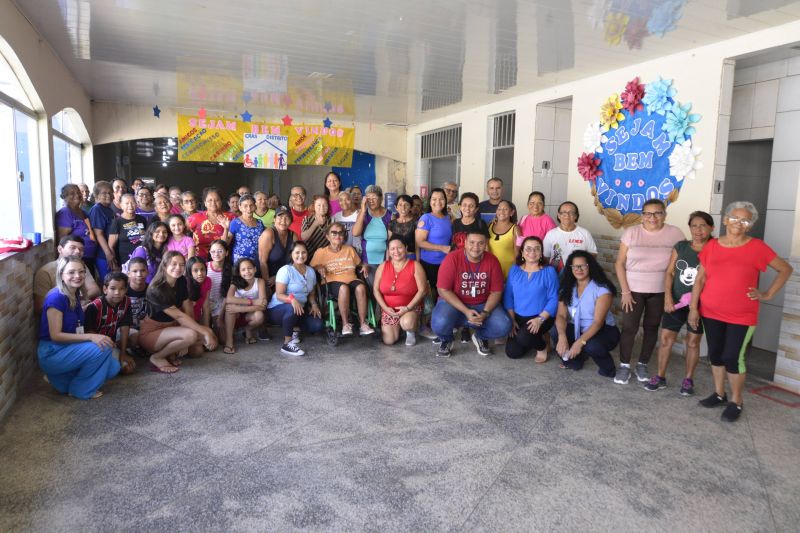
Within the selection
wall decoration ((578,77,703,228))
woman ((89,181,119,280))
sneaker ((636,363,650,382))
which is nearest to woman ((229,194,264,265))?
woman ((89,181,119,280))

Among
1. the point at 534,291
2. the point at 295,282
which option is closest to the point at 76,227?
the point at 295,282

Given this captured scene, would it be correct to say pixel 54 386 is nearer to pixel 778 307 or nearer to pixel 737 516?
pixel 737 516

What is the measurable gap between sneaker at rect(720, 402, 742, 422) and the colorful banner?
281 inches

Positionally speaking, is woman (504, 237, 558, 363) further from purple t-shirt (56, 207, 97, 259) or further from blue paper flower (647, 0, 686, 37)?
purple t-shirt (56, 207, 97, 259)

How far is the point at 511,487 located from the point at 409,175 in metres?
8.11

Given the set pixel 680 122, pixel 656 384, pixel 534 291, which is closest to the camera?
pixel 656 384

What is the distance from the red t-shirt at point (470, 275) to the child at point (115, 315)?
7.79 feet

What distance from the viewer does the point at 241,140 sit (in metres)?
8.73

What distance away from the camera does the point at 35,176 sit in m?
4.96

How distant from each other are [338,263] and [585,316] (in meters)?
2.12

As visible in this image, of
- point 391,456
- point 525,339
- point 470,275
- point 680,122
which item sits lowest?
point 391,456

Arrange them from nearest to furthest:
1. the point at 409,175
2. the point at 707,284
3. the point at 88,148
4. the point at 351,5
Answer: the point at 707,284 → the point at 351,5 → the point at 88,148 → the point at 409,175

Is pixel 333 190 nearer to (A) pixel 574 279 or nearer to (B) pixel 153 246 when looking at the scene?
(B) pixel 153 246

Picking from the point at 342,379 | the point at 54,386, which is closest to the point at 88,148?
the point at 54,386
